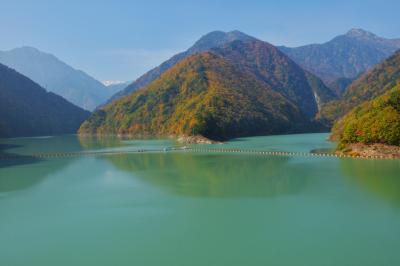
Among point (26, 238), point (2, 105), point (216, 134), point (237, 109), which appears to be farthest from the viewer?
point (2, 105)

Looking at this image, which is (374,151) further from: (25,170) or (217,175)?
(25,170)

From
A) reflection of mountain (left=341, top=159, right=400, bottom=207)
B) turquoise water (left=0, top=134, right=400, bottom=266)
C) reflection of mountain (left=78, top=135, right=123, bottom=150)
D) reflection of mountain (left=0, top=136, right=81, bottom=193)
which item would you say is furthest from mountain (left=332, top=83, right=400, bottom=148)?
reflection of mountain (left=78, top=135, right=123, bottom=150)

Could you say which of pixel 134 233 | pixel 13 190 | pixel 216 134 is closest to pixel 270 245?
pixel 134 233

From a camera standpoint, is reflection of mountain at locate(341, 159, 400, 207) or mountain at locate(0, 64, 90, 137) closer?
reflection of mountain at locate(341, 159, 400, 207)

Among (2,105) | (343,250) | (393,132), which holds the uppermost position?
(2,105)

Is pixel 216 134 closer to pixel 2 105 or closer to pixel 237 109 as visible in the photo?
pixel 237 109

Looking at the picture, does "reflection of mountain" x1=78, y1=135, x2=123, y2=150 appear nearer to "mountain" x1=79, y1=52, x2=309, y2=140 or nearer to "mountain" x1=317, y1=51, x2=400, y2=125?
"mountain" x1=79, y1=52, x2=309, y2=140
